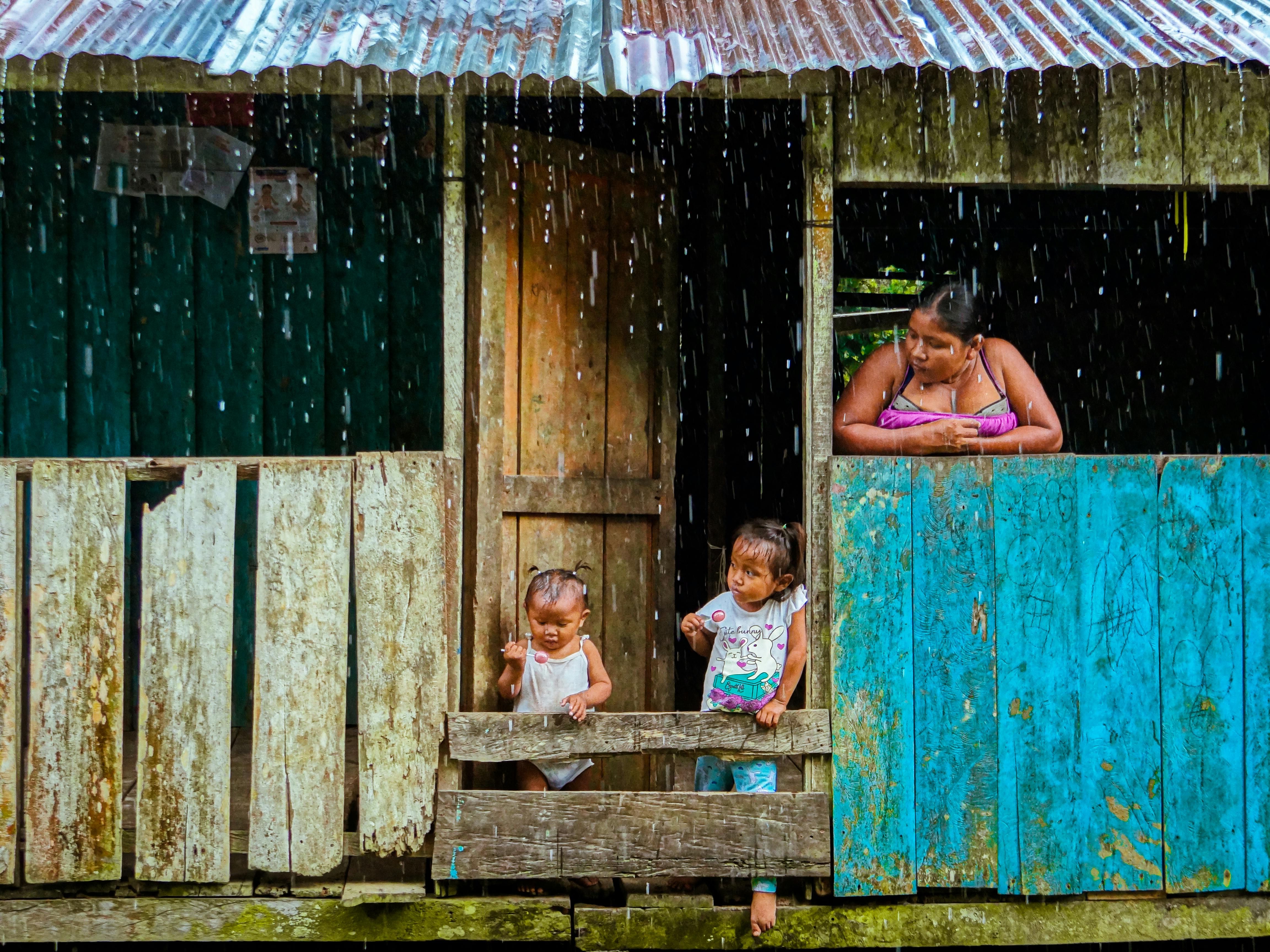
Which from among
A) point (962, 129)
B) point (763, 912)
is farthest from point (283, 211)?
point (763, 912)

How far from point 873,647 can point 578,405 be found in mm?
1588

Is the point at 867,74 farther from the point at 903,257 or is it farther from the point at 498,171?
the point at 903,257

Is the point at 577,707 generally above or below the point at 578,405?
below

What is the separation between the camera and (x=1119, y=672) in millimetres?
3863

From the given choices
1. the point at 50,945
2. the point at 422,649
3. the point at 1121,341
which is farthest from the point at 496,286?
the point at 1121,341

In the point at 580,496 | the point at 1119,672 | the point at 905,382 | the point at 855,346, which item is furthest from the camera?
the point at 855,346

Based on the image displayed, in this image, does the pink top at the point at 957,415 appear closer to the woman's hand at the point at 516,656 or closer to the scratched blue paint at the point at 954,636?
the scratched blue paint at the point at 954,636

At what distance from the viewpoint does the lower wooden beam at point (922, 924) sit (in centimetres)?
393

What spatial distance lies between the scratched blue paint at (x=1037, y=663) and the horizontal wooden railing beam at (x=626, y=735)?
658 mm

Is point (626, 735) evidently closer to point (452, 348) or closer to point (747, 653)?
point (747, 653)

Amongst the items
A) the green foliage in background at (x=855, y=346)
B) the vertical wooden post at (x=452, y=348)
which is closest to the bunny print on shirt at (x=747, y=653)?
the vertical wooden post at (x=452, y=348)

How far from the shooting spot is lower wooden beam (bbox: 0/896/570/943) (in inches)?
150

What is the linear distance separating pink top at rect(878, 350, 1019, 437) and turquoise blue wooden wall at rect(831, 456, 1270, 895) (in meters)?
0.18

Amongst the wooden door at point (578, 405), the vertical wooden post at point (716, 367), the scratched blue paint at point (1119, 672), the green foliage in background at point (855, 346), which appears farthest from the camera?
the green foliage in background at point (855, 346)
